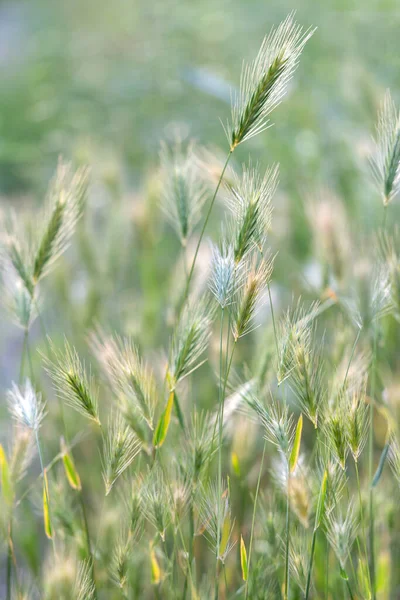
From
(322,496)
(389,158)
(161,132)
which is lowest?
(322,496)

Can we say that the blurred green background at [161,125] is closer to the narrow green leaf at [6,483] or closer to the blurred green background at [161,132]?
the blurred green background at [161,132]

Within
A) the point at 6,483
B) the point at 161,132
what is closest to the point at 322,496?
the point at 6,483

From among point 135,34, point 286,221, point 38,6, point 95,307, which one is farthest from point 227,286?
point 38,6

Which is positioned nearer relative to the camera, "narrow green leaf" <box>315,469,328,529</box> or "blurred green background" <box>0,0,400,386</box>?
"narrow green leaf" <box>315,469,328,529</box>

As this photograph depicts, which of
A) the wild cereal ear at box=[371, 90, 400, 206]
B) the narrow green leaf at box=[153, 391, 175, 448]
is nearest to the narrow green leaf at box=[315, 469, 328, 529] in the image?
the narrow green leaf at box=[153, 391, 175, 448]

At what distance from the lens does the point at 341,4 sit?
209 centimetres

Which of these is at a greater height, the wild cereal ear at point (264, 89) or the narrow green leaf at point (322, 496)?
the wild cereal ear at point (264, 89)

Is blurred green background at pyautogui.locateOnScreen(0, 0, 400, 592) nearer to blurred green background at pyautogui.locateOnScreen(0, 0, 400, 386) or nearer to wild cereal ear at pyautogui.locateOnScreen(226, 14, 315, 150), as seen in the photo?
blurred green background at pyautogui.locateOnScreen(0, 0, 400, 386)

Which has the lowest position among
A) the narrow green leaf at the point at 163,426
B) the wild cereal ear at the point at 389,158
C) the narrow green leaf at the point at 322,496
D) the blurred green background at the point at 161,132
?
the narrow green leaf at the point at 322,496

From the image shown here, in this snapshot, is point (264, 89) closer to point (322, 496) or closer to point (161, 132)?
point (322, 496)

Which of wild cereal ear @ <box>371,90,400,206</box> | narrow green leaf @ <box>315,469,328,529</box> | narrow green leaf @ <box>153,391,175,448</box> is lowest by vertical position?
narrow green leaf @ <box>315,469,328,529</box>

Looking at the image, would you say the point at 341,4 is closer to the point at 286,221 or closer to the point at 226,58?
the point at 226,58

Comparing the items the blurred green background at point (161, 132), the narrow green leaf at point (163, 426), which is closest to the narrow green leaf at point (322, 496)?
the narrow green leaf at point (163, 426)

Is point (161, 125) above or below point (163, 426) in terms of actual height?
above
